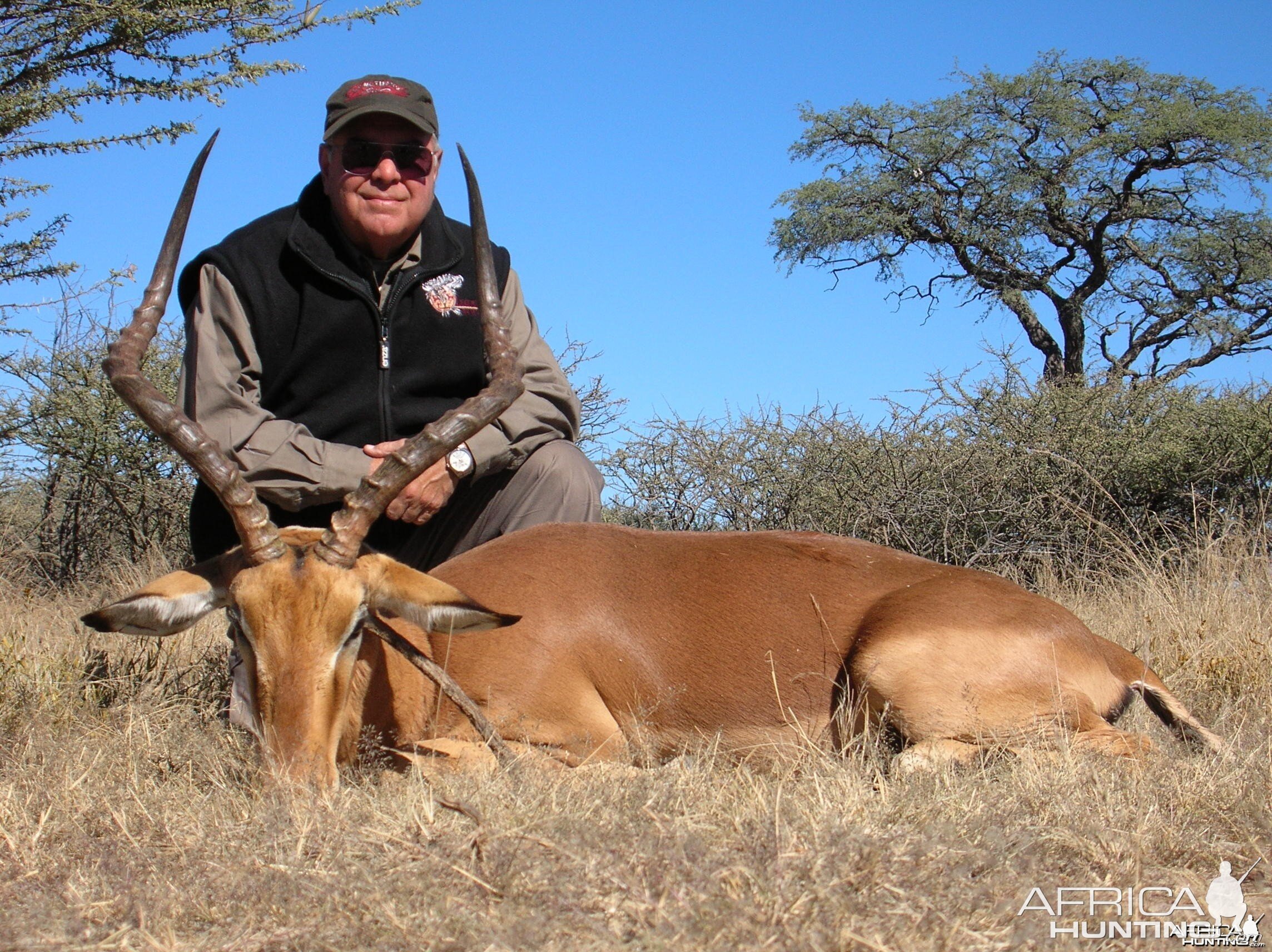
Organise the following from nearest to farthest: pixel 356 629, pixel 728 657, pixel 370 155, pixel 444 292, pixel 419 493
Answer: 1. pixel 356 629
2. pixel 728 657
3. pixel 419 493
4. pixel 370 155
5. pixel 444 292

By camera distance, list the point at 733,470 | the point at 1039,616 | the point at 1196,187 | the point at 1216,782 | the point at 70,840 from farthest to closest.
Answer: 1. the point at 1196,187
2. the point at 733,470
3. the point at 1039,616
4. the point at 1216,782
5. the point at 70,840

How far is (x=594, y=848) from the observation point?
2688 mm

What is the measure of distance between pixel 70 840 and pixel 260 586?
872mm

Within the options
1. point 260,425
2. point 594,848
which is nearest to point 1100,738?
point 594,848

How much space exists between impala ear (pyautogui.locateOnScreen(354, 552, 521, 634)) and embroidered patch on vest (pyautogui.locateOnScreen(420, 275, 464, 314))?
1.72 metres

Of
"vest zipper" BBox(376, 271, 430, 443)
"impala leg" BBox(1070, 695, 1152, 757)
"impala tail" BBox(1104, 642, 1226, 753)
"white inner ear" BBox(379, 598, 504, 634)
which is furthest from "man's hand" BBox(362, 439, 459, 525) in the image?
"impala tail" BBox(1104, 642, 1226, 753)

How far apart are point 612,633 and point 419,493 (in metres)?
1.03

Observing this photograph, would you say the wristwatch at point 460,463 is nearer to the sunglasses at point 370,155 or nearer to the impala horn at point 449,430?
the impala horn at point 449,430

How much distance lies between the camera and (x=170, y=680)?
5375 millimetres

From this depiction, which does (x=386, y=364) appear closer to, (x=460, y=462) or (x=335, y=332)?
(x=335, y=332)

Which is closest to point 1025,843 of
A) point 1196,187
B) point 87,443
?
point 87,443

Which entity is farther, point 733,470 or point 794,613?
point 733,470

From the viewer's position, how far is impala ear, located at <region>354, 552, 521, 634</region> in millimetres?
3766

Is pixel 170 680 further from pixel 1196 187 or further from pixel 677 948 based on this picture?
pixel 1196 187
